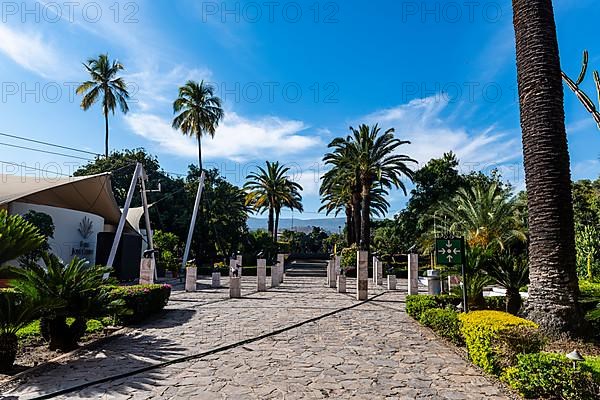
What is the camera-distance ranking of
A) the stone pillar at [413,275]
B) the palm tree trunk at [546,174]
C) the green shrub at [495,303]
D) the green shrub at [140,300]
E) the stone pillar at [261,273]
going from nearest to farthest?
1. the palm tree trunk at [546,174]
2. the green shrub at [140,300]
3. the green shrub at [495,303]
4. the stone pillar at [413,275]
5. the stone pillar at [261,273]

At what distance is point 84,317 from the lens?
8.34m

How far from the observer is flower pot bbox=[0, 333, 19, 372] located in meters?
6.68

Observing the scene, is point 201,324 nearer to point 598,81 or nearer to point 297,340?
point 297,340

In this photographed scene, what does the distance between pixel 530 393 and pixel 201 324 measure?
7980 mm

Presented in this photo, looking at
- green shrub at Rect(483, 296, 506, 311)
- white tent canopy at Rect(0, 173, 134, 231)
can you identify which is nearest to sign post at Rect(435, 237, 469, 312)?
green shrub at Rect(483, 296, 506, 311)

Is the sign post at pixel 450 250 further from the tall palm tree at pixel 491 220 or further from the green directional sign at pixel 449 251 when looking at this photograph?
the tall palm tree at pixel 491 220

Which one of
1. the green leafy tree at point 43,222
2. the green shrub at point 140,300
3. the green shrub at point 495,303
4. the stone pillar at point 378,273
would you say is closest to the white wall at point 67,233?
the green leafy tree at point 43,222

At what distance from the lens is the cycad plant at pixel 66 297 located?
794 centimetres

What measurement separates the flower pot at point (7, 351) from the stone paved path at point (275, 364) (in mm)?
521

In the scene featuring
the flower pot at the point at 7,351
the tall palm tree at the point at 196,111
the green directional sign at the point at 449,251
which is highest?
the tall palm tree at the point at 196,111

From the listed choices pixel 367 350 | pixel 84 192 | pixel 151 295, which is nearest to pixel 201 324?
pixel 151 295

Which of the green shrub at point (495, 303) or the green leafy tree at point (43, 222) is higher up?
the green leafy tree at point (43, 222)

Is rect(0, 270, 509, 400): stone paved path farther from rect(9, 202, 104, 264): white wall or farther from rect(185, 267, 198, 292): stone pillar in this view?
rect(9, 202, 104, 264): white wall

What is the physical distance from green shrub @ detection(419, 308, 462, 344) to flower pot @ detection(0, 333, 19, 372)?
26.4 ft
